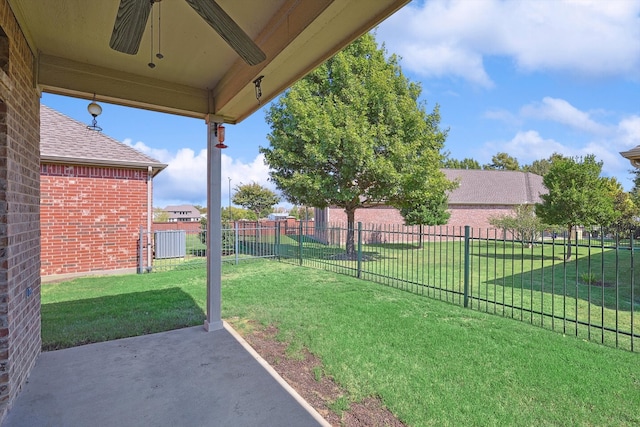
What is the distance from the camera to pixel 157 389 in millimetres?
2691

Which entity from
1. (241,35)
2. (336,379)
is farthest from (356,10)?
(336,379)

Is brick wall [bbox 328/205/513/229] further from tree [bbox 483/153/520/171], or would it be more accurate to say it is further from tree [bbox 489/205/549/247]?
tree [bbox 483/153/520/171]

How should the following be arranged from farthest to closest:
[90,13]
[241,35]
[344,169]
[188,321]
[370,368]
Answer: [344,169] → [188,321] → [370,368] → [90,13] → [241,35]

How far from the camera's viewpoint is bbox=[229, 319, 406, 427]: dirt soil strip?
91.8 inches

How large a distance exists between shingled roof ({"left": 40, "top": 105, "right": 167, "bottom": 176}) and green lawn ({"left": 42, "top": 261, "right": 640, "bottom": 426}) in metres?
3.06

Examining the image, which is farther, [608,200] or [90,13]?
[608,200]

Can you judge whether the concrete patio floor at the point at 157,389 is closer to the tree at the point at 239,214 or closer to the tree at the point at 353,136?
the tree at the point at 353,136

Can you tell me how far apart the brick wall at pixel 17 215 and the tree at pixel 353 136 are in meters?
7.11

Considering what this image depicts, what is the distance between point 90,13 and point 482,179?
25.8 metres

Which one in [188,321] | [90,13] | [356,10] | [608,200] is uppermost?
[90,13]

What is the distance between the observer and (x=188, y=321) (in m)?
4.45

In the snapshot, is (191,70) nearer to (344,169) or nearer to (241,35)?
(241,35)

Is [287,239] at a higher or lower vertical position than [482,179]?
lower

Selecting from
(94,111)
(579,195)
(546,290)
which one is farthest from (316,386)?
(579,195)
